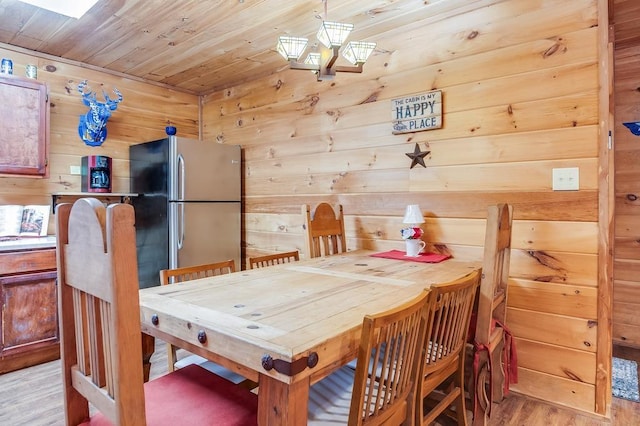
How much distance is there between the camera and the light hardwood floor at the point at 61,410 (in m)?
1.93

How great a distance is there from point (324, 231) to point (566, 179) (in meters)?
1.43

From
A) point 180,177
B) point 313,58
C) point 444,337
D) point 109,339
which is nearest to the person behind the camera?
point 109,339

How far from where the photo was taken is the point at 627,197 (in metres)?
2.84

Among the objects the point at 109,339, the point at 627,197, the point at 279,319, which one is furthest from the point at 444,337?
the point at 627,197

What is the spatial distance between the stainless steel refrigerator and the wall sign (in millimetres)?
1676

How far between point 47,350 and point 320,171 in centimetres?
234

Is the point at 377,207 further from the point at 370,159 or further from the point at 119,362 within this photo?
the point at 119,362

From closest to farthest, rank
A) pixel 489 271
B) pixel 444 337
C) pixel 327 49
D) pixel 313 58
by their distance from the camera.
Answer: pixel 444 337 → pixel 489 271 → pixel 327 49 → pixel 313 58

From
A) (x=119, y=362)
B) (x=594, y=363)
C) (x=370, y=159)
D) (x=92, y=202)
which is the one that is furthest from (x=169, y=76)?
(x=594, y=363)

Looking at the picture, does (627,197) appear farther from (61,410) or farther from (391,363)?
(61,410)

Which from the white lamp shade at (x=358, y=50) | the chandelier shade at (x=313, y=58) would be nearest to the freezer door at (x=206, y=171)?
the chandelier shade at (x=313, y=58)

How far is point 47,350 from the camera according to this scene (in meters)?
2.66

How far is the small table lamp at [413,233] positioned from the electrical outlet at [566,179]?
738 millimetres

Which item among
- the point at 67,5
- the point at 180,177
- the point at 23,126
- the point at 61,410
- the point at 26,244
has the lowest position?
the point at 61,410
